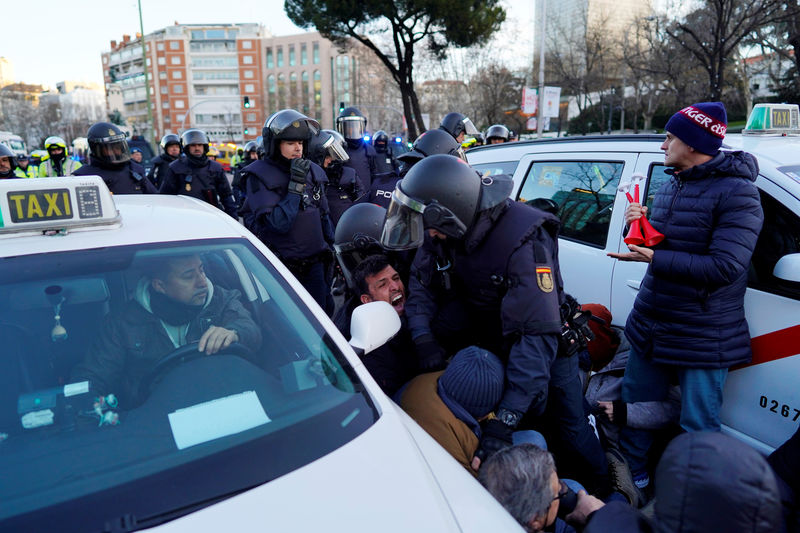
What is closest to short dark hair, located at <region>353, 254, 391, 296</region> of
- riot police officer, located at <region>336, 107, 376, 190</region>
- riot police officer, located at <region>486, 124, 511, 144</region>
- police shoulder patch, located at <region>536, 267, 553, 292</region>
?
police shoulder patch, located at <region>536, 267, 553, 292</region>

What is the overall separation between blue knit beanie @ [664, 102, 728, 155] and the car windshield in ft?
6.02

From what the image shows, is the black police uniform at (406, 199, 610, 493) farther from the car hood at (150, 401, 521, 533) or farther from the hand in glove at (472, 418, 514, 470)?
the car hood at (150, 401, 521, 533)

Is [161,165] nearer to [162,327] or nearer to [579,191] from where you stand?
[579,191]

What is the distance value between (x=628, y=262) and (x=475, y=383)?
1.54 metres

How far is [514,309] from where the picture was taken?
7.06 feet

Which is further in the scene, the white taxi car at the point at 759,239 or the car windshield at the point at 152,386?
the white taxi car at the point at 759,239

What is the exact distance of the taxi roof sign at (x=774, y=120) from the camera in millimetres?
3070

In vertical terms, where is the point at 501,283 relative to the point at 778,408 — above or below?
above

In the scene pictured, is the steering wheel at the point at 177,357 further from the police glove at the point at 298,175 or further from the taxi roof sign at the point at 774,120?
the taxi roof sign at the point at 774,120

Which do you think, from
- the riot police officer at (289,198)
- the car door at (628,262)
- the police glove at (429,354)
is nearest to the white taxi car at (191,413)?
the police glove at (429,354)

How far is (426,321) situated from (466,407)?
0.51m

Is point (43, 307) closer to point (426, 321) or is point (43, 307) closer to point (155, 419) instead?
point (155, 419)

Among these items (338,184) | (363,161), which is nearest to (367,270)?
(338,184)

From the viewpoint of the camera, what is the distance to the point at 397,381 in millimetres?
2566
